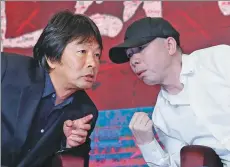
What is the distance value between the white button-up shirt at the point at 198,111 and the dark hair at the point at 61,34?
0.27m

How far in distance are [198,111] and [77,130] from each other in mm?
318

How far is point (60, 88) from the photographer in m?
1.07

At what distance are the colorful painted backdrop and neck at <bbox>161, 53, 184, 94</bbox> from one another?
0.90ft

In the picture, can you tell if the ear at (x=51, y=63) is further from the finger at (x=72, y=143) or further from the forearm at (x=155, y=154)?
the forearm at (x=155, y=154)

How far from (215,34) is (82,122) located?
0.62 metres

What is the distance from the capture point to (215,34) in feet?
4.43

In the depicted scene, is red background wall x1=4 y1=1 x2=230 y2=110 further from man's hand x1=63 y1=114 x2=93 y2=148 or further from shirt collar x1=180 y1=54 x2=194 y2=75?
man's hand x1=63 y1=114 x2=93 y2=148

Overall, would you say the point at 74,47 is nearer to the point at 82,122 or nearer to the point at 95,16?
the point at 82,122

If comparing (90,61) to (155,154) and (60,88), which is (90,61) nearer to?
(60,88)

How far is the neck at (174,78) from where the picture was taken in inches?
42.6

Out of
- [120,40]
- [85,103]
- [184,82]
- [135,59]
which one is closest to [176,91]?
[184,82]

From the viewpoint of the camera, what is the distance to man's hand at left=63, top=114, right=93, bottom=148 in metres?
0.97

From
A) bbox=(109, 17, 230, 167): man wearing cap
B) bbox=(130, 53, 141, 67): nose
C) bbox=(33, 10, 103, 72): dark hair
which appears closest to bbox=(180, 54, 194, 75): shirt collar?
bbox=(109, 17, 230, 167): man wearing cap

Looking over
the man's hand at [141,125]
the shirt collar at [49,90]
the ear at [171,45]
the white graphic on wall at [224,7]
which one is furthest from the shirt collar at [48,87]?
the white graphic on wall at [224,7]
